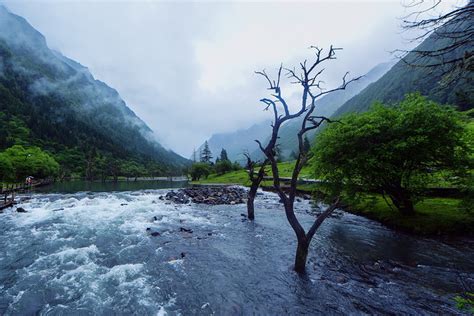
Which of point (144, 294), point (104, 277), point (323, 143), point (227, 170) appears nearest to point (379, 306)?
point (144, 294)

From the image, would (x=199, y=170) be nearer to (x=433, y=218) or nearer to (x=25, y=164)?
(x=25, y=164)

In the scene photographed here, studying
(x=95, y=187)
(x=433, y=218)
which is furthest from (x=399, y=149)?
(x=95, y=187)

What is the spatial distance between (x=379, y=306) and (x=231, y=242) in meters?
11.2

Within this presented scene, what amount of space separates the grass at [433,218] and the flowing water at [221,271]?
5.35 feet

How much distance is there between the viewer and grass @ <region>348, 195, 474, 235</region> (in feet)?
61.6

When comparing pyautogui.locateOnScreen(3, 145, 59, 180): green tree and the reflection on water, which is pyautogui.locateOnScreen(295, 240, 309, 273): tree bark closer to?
the reflection on water

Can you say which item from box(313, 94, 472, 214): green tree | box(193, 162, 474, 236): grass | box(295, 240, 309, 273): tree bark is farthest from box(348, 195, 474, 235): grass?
box(295, 240, 309, 273): tree bark

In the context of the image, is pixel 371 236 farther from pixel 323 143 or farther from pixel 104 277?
pixel 104 277

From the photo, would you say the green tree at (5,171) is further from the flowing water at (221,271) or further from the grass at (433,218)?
the grass at (433,218)

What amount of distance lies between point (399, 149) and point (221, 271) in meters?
16.5

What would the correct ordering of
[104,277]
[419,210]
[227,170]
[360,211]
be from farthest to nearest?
[227,170] → [360,211] → [419,210] → [104,277]

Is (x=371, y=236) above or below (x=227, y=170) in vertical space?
below

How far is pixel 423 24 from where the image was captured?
5812 mm

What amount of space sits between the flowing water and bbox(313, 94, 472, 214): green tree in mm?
4449
